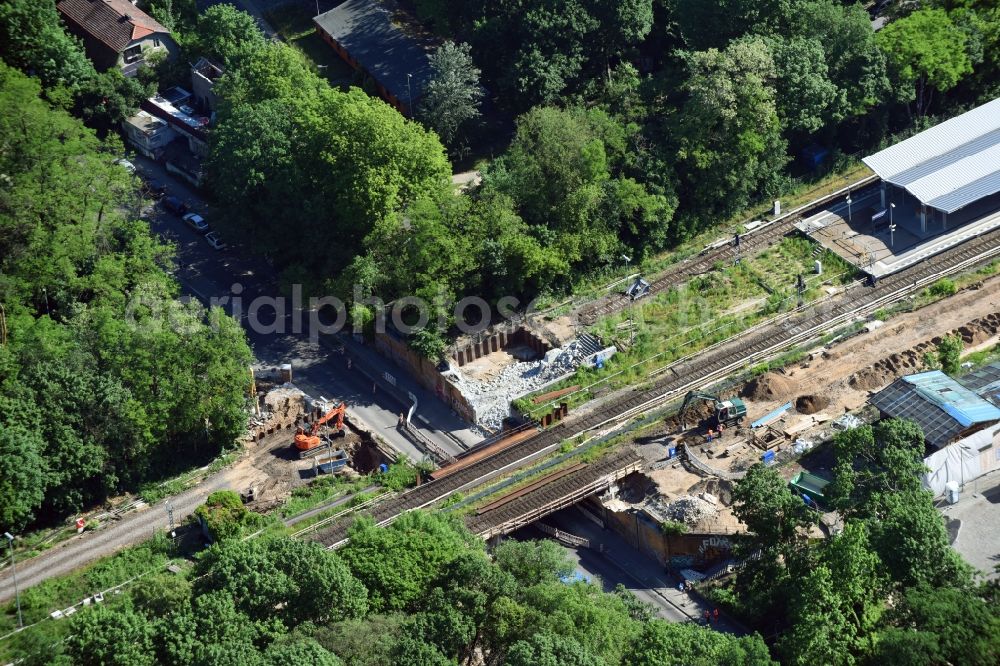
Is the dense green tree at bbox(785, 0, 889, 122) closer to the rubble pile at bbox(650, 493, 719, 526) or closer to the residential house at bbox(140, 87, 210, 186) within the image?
the rubble pile at bbox(650, 493, 719, 526)

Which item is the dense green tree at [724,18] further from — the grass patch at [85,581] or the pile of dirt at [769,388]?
the grass patch at [85,581]

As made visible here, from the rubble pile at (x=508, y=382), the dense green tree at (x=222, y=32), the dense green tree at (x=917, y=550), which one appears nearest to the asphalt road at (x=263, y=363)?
the rubble pile at (x=508, y=382)

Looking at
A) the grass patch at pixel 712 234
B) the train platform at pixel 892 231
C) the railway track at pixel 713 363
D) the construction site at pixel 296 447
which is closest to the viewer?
the railway track at pixel 713 363

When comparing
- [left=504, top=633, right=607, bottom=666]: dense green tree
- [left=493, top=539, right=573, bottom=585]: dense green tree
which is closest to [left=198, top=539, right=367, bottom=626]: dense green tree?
[left=493, top=539, right=573, bottom=585]: dense green tree

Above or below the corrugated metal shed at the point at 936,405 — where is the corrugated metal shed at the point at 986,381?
below

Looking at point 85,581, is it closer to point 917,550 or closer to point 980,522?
point 917,550

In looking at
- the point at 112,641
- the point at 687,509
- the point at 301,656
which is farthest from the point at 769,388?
the point at 112,641
